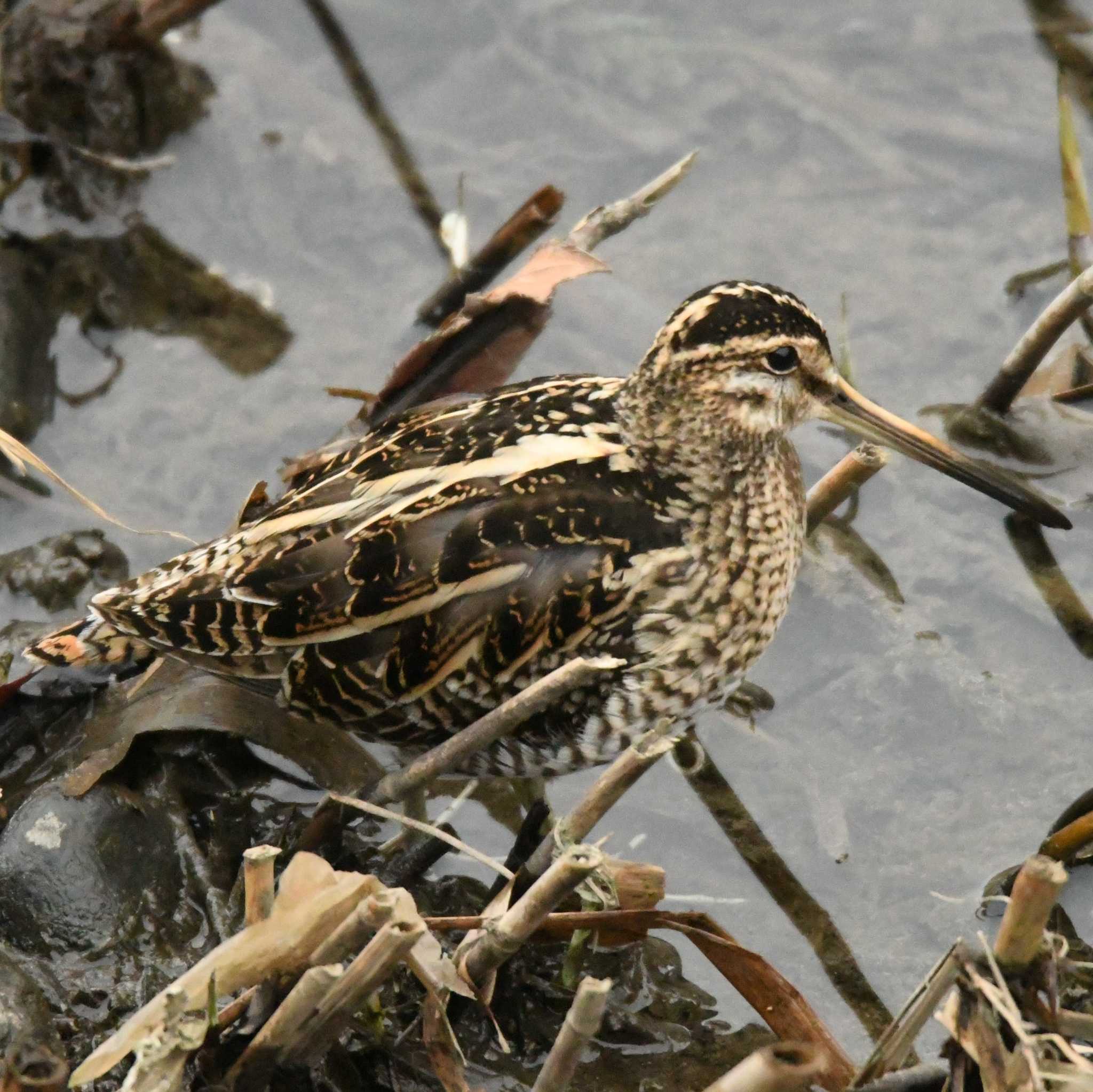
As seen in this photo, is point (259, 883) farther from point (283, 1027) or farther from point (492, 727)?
point (492, 727)

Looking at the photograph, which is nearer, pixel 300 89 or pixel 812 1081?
pixel 812 1081

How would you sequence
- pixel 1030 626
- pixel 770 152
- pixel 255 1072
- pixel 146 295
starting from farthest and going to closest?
1. pixel 770 152
2. pixel 146 295
3. pixel 1030 626
4. pixel 255 1072

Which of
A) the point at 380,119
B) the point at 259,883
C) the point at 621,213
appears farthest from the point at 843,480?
the point at 380,119

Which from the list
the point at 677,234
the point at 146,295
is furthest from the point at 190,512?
the point at 677,234

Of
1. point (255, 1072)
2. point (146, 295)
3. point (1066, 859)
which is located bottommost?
point (1066, 859)

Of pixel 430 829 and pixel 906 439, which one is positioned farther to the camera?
pixel 906 439

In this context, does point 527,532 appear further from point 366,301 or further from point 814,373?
point 366,301

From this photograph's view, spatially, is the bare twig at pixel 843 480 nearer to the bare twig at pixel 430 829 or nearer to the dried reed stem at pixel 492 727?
the dried reed stem at pixel 492 727

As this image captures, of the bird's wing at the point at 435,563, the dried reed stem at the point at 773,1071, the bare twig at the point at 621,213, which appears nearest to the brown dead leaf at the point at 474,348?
the bare twig at the point at 621,213
